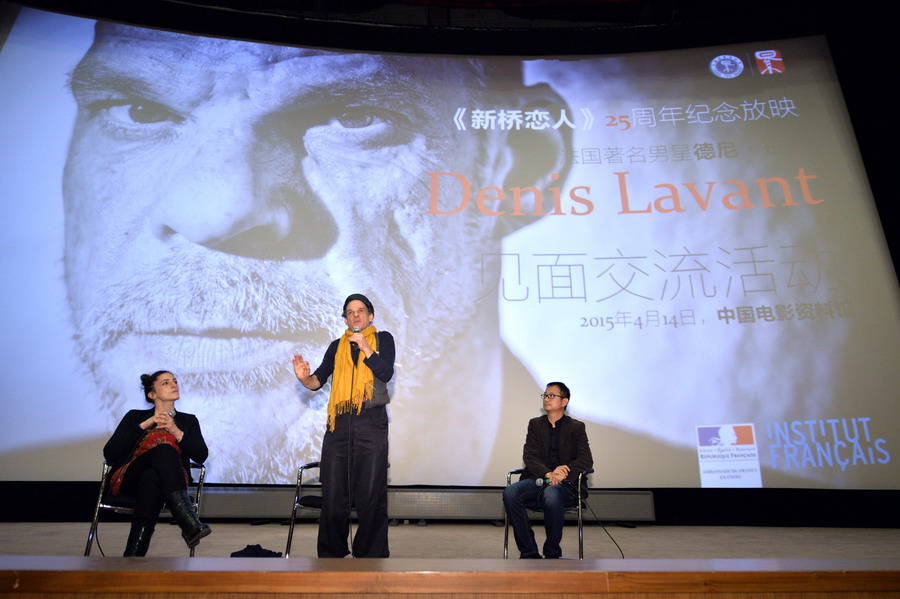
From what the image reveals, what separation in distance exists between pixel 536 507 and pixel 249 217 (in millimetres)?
2553

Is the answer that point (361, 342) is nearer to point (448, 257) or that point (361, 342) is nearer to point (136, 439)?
point (136, 439)

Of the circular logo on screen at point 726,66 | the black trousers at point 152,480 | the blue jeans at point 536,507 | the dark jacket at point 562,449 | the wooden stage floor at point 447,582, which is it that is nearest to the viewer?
the wooden stage floor at point 447,582

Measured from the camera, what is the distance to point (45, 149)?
4.05 m

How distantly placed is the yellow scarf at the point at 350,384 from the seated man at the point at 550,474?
34.2 inches

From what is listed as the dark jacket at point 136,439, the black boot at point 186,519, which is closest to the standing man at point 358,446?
the black boot at point 186,519

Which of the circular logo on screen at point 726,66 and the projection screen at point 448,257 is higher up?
the circular logo on screen at point 726,66

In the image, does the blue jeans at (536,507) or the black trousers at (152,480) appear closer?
the black trousers at (152,480)

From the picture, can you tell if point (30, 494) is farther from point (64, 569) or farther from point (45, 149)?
point (64, 569)

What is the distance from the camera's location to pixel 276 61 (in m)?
4.48

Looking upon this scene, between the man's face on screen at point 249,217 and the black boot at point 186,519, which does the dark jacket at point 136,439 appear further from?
the man's face on screen at point 249,217

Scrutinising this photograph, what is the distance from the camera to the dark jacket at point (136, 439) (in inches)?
99.0

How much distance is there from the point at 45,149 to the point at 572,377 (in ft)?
12.1

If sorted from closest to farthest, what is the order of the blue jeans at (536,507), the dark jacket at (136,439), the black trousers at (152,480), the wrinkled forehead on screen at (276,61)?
1. the black trousers at (152,480)
2. the dark jacket at (136,439)
3. the blue jeans at (536,507)
4. the wrinkled forehead on screen at (276,61)

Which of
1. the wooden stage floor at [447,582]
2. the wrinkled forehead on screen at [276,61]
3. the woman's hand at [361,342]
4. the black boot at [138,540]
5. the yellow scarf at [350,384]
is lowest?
the black boot at [138,540]
